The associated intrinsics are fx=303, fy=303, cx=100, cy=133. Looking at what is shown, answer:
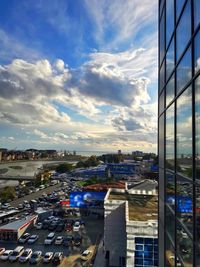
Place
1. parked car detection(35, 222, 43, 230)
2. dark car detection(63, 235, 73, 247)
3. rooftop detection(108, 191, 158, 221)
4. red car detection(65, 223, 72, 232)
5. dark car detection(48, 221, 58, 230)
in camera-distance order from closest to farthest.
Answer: rooftop detection(108, 191, 158, 221)
dark car detection(63, 235, 73, 247)
red car detection(65, 223, 72, 232)
dark car detection(48, 221, 58, 230)
parked car detection(35, 222, 43, 230)

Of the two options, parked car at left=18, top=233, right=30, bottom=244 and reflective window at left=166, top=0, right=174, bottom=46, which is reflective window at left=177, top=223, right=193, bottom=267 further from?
parked car at left=18, top=233, right=30, bottom=244

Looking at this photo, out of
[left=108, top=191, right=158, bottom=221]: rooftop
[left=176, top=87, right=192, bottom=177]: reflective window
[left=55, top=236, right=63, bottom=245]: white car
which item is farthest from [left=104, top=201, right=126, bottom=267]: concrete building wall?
[left=176, top=87, right=192, bottom=177]: reflective window

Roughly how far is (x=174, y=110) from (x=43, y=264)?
18.5 metres

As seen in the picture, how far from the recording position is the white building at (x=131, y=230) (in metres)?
15.1

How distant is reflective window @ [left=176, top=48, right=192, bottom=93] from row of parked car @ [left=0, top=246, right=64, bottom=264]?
18.7 m

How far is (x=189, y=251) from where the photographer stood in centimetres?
371

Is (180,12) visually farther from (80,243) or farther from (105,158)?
(105,158)

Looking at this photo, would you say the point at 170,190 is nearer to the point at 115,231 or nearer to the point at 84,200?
the point at 115,231

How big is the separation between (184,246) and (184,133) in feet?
4.90

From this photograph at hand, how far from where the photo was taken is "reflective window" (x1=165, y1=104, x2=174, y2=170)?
514cm

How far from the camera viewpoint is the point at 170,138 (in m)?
5.34

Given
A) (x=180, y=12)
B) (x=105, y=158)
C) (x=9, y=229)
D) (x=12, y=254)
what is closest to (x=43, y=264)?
(x=12, y=254)

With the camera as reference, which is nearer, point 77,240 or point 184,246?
point 184,246

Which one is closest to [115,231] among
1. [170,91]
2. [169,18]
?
[170,91]
